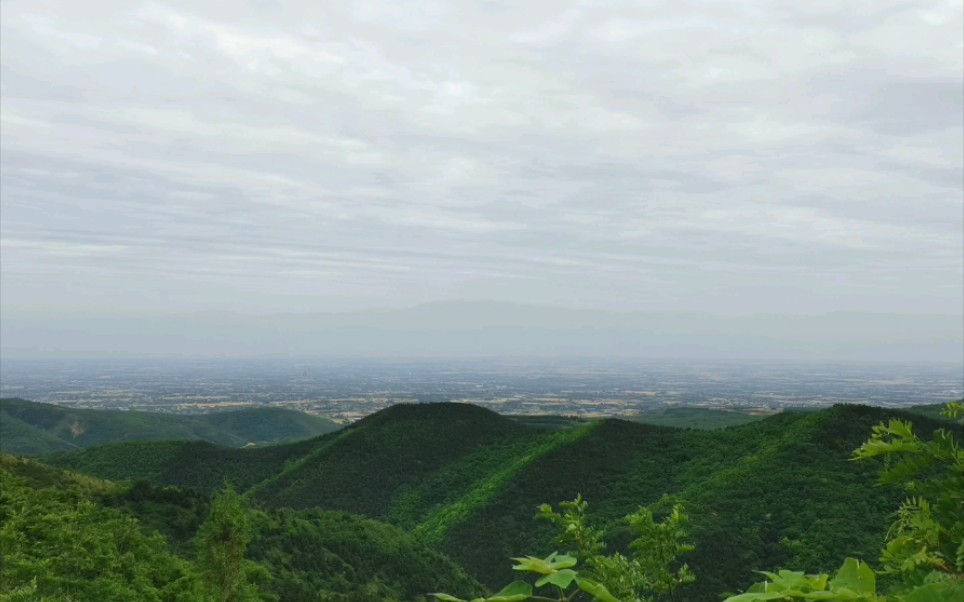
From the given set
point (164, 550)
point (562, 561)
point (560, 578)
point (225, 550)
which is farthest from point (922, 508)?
point (164, 550)

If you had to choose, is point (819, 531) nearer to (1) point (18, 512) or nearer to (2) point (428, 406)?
(1) point (18, 512)

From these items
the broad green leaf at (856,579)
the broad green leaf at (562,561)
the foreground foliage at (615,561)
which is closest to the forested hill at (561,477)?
the foreground foliage at (615,561)

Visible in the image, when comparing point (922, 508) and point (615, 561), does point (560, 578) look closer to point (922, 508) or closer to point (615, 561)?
point (922, 508)

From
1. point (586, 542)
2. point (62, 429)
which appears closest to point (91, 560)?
point (586, 542)

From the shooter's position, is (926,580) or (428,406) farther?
(428,406)

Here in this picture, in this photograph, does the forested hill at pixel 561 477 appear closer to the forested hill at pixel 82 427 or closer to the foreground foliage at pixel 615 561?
the foreground foliage at pixel 615 561

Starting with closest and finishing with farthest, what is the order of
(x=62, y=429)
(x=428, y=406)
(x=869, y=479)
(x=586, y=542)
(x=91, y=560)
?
(x=586, y=542), (x=91, y=560), (x=869, y=479), (x=428, y=406), (x=62, y=429)

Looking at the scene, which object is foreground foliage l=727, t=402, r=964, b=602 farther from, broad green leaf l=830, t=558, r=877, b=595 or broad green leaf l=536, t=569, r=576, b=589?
broad green leaf l=536, t=569, r=576, b=589

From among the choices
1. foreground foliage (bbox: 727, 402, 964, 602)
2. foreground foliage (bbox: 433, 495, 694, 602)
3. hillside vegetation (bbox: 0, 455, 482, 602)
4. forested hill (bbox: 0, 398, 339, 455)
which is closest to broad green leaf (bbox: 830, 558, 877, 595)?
foreground foliage (bbox: 727, 402, 964, 602)
